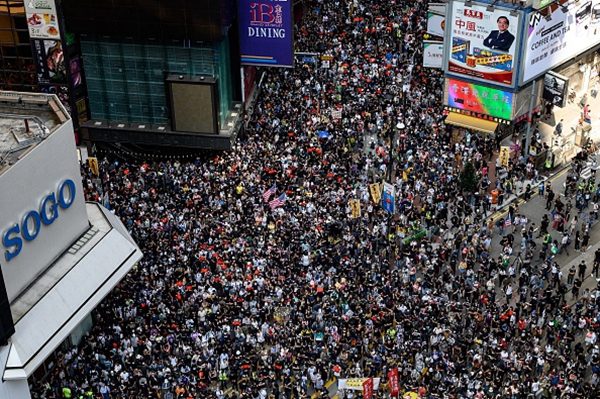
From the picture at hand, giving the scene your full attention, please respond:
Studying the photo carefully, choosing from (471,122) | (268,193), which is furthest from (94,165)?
(471,122)

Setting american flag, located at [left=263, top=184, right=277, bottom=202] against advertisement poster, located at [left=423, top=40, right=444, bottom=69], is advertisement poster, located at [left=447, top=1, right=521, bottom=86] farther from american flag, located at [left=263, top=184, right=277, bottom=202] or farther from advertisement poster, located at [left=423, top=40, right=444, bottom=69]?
american flag, located at [left=263, top=184, right=277, bottom=202]

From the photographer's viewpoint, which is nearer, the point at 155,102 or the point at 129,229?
the point at 129,229

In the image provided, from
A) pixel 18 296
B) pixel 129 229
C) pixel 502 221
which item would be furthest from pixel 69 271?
pixel 502 221

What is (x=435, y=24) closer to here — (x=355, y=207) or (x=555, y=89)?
(x=555, y=89)

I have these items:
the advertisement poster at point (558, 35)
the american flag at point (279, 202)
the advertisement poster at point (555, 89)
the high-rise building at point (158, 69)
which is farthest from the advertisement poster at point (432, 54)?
the american flag at point (279, 202)

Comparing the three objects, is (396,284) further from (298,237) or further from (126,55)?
(126,55)

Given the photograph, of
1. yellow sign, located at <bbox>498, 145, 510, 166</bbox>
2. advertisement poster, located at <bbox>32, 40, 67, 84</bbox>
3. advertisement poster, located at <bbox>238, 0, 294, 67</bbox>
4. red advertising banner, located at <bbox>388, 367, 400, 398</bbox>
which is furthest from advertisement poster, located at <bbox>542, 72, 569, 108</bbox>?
advertisement poster, located at <bbox>32, 40, 67, 84</bbox>

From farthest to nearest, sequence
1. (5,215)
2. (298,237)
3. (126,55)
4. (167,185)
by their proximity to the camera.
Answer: (126,55)
(167,185)
(298,237)
(5,215)
